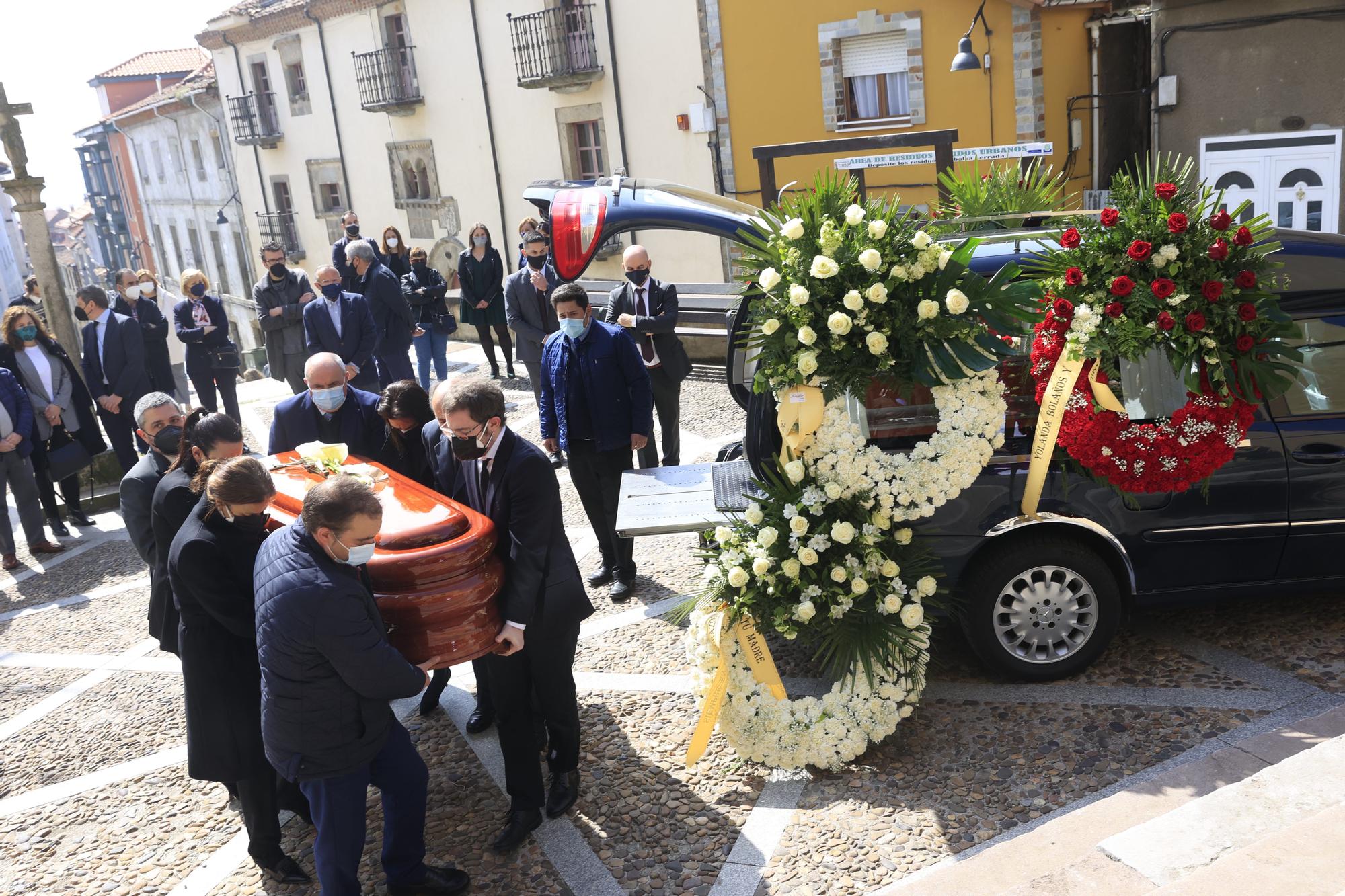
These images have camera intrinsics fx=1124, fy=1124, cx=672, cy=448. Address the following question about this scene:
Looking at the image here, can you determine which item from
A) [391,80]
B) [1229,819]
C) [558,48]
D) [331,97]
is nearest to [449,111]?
[391,80]

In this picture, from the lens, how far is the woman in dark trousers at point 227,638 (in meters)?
4.09

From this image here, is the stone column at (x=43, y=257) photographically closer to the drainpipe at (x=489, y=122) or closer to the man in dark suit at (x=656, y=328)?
the man in dark suit at (x=656, y=328)

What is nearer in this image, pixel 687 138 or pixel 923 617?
pixel 923 617

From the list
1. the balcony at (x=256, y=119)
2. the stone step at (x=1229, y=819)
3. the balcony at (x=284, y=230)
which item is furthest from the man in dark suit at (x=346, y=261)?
the balcony at (x=284, y=230)

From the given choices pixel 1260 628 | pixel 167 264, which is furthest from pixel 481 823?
pixel 167 264

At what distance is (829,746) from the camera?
4664 mm

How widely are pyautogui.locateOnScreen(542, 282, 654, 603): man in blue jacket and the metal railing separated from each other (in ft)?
64.9

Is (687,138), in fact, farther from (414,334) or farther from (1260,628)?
(1260,628)

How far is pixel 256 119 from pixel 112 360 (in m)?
25.0

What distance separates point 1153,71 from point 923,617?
36.7 feet

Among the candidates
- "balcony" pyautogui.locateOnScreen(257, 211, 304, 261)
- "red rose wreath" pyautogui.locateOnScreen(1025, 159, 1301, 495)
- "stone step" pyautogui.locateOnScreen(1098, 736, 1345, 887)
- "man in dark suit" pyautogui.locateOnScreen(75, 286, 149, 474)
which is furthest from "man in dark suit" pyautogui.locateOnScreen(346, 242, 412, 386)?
"balcony" pyautogui.locateOnScreen(257, 211, 304, 261)

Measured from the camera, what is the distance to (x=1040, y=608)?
16.6ft

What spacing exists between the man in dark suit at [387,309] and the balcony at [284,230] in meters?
23.6

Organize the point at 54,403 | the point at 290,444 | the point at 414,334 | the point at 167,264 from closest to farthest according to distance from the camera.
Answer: the point at 290,444, the point at 54,403, the point at 414,334, the point at 167,264
